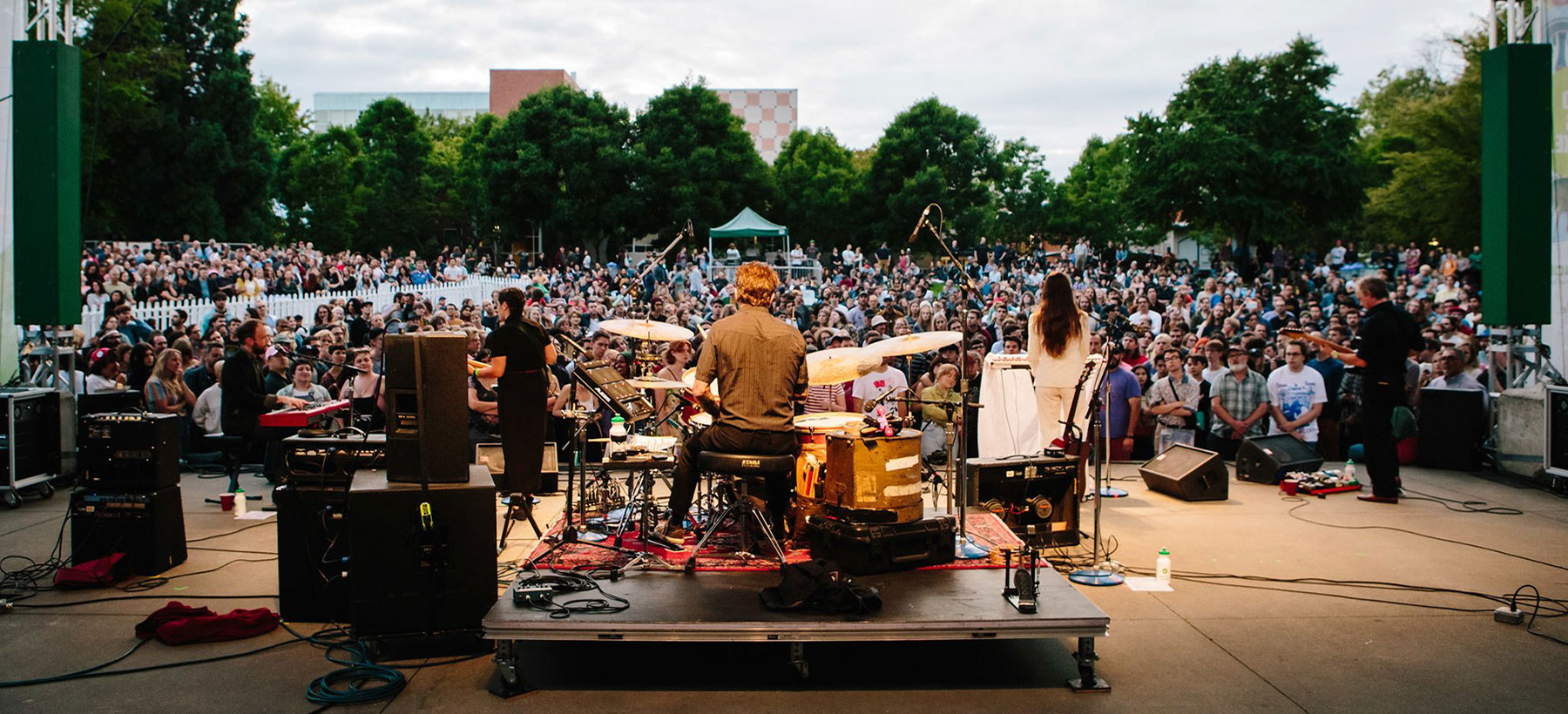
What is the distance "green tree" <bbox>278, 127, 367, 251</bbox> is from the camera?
44656 mm

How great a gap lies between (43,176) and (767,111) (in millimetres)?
59860

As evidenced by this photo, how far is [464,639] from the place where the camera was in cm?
505

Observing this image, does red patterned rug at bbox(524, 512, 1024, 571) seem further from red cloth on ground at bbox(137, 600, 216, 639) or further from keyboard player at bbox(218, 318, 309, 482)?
keyboard player at bbox(218, 318, 309, 482)

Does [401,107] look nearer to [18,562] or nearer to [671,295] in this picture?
[671,295]

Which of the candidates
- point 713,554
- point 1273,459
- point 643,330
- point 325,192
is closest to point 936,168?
point 325,192

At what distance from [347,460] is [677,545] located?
1.78m

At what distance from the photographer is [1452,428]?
33.0 feet

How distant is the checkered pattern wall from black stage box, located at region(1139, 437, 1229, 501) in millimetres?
59207

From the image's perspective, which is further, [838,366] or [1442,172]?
[1442,172]

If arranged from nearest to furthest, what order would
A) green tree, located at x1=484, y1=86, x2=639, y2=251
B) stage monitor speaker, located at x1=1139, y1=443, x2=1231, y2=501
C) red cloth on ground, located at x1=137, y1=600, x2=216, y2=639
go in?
1. red cloth on ground, located at x1=137, y1=600, x2=216, y2=639
2. stage monitor speaker, located at x1=1139, y1=443, x2=1231, y2=501
3. green tree, located at x1=484, y1=86, x2=639, y2=251

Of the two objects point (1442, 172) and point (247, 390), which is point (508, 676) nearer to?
point (247, 390)

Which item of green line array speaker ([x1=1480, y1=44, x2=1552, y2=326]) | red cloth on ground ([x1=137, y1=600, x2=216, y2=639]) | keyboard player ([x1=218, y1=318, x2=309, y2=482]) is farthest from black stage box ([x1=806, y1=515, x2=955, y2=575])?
green line array speaker ([x1=1480, y1=44, x2=1552, y2=326])

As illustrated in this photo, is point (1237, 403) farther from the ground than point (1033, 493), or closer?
farther from the ground

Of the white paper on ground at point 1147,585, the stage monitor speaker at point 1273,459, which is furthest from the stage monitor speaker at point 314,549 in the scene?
the stage monitor speaker at point 1273,459
